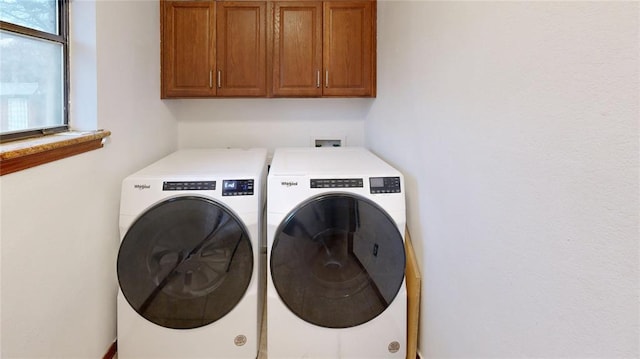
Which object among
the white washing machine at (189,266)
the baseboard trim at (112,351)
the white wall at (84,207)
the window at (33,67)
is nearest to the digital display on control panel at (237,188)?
the white washing machine at (189,266)

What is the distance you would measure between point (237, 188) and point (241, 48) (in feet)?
4.00

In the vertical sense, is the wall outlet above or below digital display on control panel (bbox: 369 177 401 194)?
above

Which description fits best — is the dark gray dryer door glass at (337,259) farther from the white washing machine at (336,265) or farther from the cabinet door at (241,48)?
the cabinet door at (241,48)

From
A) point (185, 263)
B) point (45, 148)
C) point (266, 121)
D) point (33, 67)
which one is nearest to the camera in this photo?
point (45, 148)

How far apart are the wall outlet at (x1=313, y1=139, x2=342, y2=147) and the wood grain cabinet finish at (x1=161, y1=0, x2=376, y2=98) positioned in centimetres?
42

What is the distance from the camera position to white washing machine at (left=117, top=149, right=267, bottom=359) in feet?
5.07

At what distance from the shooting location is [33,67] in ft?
4.45

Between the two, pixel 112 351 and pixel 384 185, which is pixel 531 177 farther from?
pixel 112 351

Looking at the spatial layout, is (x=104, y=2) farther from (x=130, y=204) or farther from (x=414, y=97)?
(x=414, y=97)

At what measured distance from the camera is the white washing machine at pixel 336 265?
5.13 ft

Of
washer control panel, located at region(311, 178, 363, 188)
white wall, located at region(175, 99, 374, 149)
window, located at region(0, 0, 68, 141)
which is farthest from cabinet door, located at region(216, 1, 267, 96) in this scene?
washer control panel, located at region(311, 178, 363, 188)

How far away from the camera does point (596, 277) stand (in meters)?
0.69

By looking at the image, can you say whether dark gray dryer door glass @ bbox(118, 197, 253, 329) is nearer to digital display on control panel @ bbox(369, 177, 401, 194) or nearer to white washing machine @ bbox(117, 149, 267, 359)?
white washing machine @ bbox(117, 149, 267, 359)

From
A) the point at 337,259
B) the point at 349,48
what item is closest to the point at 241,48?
the point at 349,48
